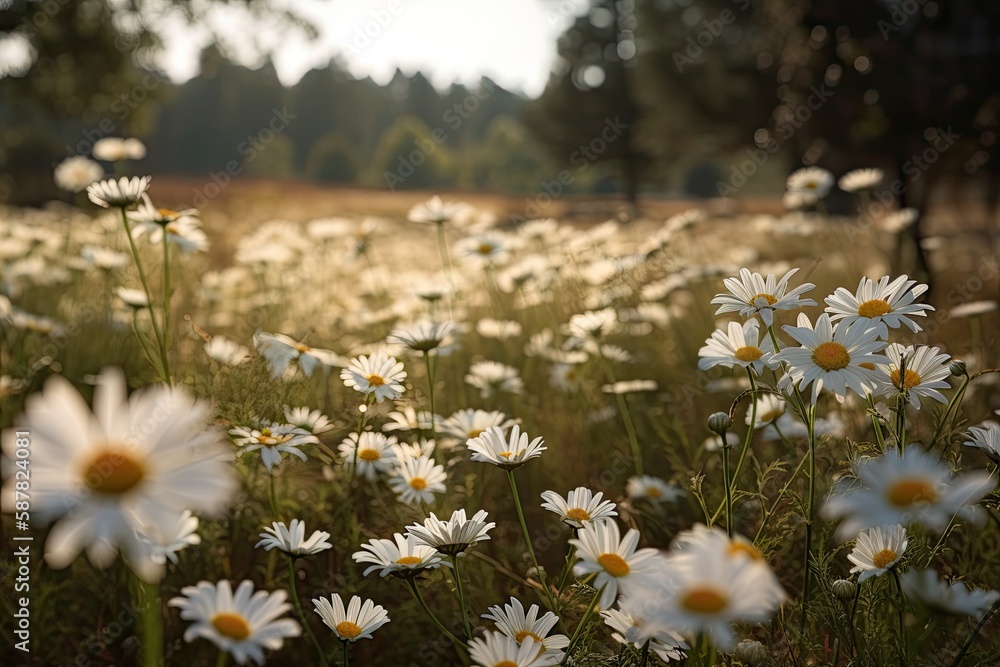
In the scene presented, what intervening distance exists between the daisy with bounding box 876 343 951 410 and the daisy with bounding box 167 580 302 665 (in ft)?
3.21

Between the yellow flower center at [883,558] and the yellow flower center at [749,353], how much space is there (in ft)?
1.32

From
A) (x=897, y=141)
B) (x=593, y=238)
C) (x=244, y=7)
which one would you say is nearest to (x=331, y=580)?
(x=593, y=238)

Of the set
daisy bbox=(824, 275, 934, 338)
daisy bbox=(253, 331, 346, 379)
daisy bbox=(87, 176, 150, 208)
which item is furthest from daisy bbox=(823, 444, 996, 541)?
daisy bbox=(87, 176, 150, 208)

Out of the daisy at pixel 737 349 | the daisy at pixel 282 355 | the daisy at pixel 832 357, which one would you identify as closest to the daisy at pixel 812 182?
the daisy at pixel 737 349

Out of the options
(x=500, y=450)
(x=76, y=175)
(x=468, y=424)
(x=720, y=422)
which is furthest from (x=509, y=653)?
(x=76, y=175)

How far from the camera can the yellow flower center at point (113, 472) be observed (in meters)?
0.78

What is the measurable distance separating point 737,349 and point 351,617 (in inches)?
33.9

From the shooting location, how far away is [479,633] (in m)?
1.53

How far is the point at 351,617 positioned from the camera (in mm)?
1138

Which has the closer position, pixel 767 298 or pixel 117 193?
pixel 767 298

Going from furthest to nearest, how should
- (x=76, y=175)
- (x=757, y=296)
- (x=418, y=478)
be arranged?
(x=76, y=175), (x=418, y=478), (x=757, y=296)

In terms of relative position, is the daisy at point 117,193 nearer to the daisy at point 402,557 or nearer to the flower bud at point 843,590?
the daisy at point 402,557

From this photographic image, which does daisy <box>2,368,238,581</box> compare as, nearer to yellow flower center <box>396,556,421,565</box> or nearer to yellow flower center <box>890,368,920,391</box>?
yellow flower center <box>396,556,421,565</box>

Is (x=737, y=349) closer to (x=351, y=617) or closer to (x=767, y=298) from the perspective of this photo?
(x=767, y=298)
